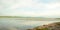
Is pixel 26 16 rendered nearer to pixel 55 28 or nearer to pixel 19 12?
pixel 19 12

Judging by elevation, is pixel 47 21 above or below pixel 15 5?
below

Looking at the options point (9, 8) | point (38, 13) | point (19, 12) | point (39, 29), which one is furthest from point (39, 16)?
point (9, 8)

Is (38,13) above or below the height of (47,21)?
above

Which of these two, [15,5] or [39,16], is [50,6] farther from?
[15,5]

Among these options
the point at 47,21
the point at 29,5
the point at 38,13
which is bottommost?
the point at 47,21

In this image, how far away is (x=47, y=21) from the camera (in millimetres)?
1601

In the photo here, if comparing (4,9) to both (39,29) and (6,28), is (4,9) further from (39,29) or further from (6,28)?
(39,29)

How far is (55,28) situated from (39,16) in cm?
28

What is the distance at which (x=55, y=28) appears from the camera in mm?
1553

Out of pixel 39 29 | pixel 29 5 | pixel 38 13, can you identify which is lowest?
pixel 39 29

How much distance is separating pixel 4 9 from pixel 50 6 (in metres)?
0.67

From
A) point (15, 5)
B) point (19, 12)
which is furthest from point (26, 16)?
point (15, 5)

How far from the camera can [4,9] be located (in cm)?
163

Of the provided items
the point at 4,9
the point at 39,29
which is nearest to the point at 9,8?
the point at 4,9
